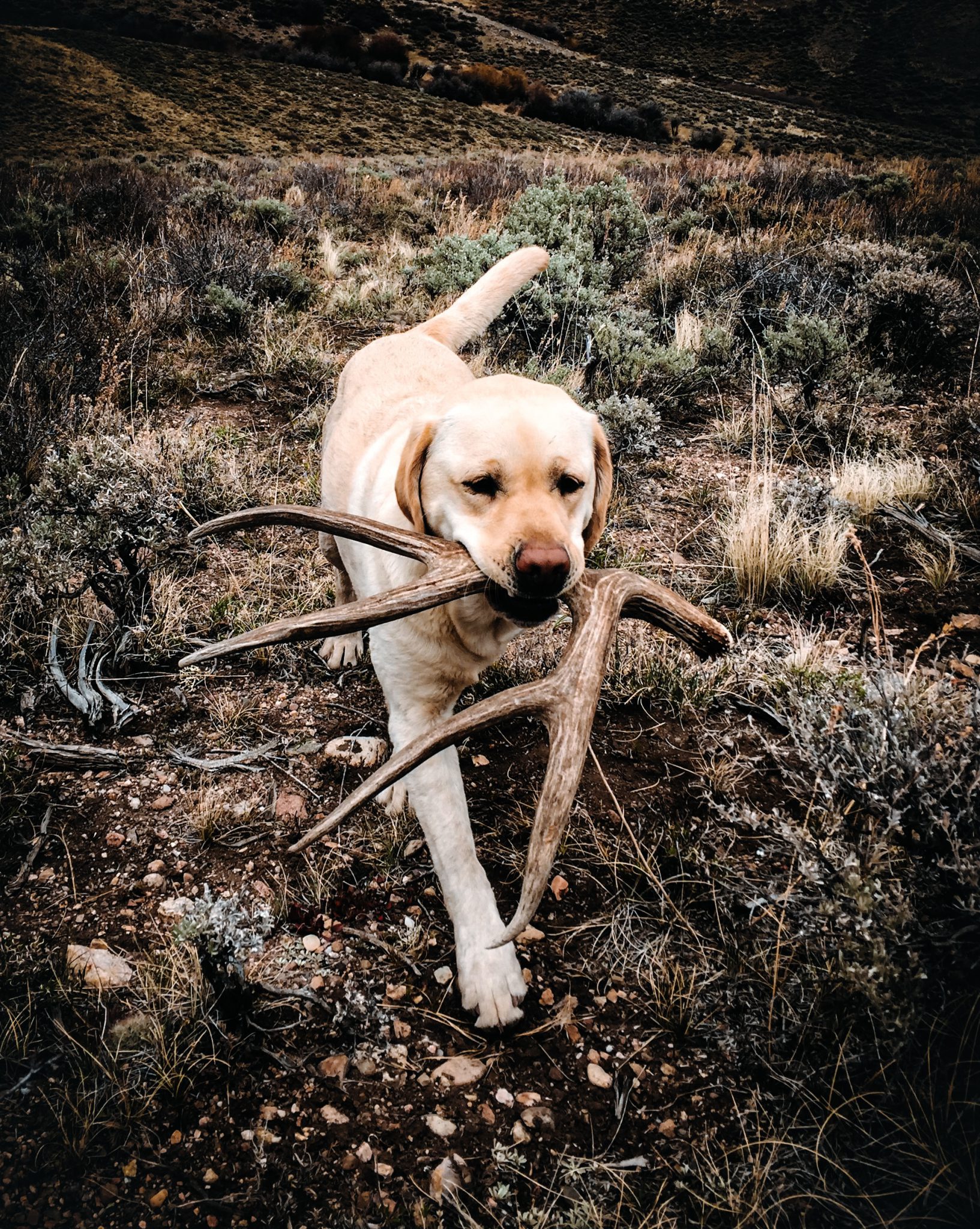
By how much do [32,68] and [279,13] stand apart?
770 centimetres

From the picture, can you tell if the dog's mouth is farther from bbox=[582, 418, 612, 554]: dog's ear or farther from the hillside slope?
the hillside slope

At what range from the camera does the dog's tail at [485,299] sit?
3051 millimetres

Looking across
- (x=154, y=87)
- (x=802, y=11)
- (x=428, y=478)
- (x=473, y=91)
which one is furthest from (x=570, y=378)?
(x=802, y=11)

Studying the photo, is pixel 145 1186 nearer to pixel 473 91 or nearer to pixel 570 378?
pixel 570 378

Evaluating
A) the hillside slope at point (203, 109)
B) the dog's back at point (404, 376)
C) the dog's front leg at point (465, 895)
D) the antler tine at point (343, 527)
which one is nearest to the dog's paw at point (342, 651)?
the dog's back at point (404, 376)

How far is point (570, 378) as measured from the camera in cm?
436

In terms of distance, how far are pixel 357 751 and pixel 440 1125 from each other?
1.17 m

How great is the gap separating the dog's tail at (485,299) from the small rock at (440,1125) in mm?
2843

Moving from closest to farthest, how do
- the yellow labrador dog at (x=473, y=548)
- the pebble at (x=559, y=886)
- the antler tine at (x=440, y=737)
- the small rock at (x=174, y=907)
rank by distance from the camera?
the antler tine at (x=440, y=737)
the yellow labrador dog at (x=473, y=548)
the small rock at (x=174, y=907)
the pebble at (x=559, y=886)

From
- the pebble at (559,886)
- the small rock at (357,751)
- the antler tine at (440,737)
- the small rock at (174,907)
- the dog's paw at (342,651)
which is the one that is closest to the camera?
the antler tine at (440,737)

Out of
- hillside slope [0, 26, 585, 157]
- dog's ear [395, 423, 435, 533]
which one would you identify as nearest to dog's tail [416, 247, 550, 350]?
dog's ear [395, 423, 435, 533]

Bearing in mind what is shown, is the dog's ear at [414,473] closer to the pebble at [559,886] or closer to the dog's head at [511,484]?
the dog's head at [511,484]

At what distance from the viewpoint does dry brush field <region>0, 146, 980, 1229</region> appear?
1295 mm

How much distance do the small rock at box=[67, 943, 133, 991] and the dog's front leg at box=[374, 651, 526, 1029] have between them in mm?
793
